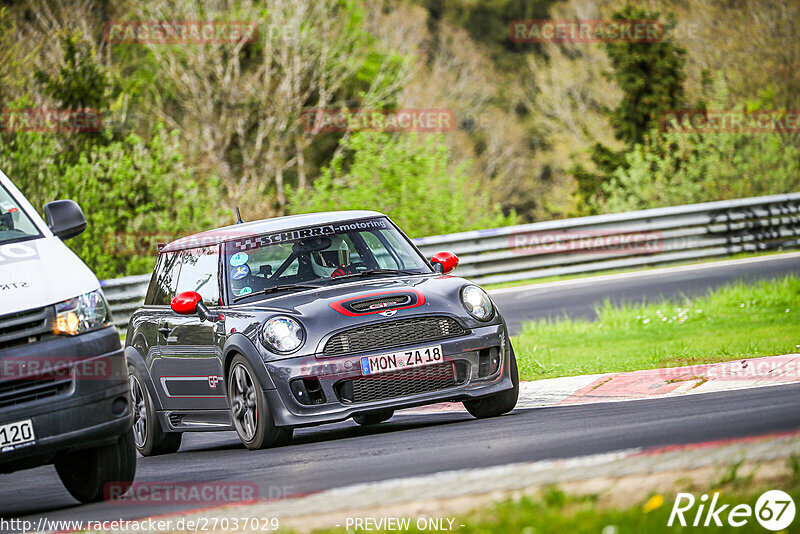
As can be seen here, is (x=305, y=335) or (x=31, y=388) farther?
(x=305, y=335)

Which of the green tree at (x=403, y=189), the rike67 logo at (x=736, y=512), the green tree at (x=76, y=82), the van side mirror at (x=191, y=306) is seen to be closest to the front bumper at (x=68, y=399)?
the van side mirror at (x=191, y=306)

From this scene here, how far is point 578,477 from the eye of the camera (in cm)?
568

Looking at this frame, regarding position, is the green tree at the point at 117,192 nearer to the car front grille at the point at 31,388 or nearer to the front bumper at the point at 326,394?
the front bumper at the point at 326,394

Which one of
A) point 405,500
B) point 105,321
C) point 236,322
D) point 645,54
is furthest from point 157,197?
point 405,500

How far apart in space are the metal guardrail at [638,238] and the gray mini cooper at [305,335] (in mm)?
10545

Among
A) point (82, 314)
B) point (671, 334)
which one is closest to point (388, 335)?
point (82, 314)

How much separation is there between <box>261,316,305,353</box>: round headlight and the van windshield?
5.60 ft

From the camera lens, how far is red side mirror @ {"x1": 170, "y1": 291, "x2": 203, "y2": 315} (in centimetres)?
984

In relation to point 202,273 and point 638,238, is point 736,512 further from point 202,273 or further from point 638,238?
point 638,238

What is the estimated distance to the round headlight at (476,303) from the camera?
9383 millimetres

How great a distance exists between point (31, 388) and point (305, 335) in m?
2.21

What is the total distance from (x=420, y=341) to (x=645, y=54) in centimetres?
2502

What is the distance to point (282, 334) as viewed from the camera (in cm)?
902

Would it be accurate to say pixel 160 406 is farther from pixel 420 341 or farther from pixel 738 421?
pixel 738 421
